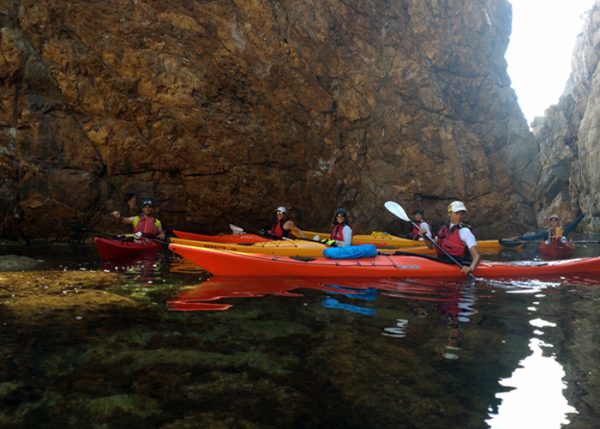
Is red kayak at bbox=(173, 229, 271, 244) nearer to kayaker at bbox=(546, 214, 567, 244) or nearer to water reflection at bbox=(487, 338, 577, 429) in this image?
kayaker at bbox=(546, 214, 567, 244)

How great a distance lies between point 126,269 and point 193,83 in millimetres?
7715

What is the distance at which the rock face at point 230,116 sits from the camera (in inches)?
505

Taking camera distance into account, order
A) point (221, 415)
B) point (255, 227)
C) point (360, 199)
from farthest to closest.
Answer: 1. point (360, 199)
2. point (255, 227)
3. point (221, 415)

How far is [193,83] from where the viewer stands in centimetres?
1391

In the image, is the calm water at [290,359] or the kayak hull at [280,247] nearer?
the calm water at [290,359]

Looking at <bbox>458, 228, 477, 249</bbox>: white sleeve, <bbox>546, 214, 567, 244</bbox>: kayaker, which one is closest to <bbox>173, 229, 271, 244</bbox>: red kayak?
<bbox>458, 228, 477, 249</bbox>: white sleeve

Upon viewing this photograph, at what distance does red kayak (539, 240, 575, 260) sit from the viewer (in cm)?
1298

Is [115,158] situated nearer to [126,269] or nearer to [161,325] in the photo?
[126,269]

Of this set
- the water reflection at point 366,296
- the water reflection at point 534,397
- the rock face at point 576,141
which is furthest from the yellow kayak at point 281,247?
the rock face at point 576,141

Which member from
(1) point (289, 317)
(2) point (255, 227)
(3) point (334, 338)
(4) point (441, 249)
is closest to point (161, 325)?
(1) point (289, 317)

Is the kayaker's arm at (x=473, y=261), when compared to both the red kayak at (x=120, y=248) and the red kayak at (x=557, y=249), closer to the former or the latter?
the red kayak at (x=557, y=249)

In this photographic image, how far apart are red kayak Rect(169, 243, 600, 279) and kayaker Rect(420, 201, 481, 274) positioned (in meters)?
0.26

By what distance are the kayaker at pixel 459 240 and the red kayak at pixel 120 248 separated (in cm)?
670

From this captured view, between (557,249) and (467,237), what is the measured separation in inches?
287
